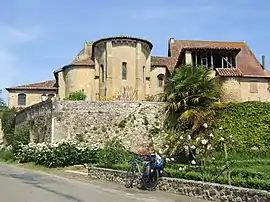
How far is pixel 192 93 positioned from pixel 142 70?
16854mm

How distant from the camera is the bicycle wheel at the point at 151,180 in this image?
1759 centimetres

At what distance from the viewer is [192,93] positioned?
30.1 m

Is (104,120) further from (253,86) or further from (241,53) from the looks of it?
(241,53)

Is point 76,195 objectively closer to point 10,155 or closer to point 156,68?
point 10,155

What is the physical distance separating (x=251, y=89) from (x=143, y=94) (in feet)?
36.7

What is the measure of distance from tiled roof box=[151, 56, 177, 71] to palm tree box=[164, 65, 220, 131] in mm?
18414

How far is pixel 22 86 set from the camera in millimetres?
55625

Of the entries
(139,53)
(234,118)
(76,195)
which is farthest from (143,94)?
(76,195)

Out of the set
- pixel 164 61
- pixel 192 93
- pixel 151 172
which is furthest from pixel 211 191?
pixel 164 61

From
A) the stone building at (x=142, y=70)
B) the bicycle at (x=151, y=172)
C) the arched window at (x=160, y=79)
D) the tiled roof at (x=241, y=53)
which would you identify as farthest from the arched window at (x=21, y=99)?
the bicycle at (x=151, y=172)

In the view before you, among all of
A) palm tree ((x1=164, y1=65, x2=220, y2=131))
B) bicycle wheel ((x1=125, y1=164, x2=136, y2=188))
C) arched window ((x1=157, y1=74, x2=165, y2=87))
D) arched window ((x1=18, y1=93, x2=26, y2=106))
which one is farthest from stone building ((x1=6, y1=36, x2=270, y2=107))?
bicycle wheel ((x1=125, y1=164, x2=136, y2=188))

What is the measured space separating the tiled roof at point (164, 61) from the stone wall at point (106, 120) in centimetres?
1410

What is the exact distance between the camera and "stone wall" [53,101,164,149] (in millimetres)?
35219

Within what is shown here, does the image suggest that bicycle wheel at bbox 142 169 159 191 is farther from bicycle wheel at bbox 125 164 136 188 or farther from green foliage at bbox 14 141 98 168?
green foliage at bbox 14 141 98 168
